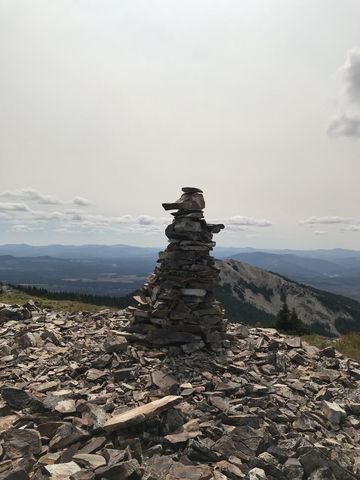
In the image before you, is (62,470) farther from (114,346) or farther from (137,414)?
(114,346)

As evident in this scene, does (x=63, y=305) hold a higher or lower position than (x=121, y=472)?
lower

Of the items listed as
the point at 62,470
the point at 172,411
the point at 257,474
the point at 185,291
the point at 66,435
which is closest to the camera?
the point at 62,470

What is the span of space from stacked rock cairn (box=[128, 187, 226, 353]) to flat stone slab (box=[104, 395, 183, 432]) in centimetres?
639

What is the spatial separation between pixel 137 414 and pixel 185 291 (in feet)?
30.1

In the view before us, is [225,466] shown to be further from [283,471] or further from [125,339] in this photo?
[125,339]

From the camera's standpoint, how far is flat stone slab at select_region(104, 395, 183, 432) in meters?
11.1

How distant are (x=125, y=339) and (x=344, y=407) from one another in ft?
34.5

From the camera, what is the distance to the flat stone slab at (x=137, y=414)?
11.1 m

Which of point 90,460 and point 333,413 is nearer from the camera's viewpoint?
point 90,460

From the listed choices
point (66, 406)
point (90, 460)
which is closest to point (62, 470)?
point (90, 460)

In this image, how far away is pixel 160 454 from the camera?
34.3 feet

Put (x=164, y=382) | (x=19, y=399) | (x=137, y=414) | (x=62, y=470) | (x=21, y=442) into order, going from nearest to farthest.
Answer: (x=62, y=470), (x=21, y=442), (x=137, y=414), (x=19, y=399), (x=164, y=382)

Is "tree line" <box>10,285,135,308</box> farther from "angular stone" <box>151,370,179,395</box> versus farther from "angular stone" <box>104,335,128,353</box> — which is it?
"angular stone" <box>151,370,179,395</box>

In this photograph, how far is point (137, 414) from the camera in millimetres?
11461
